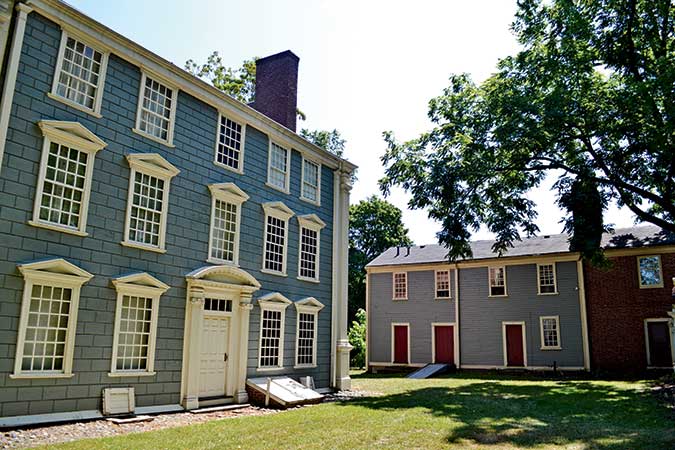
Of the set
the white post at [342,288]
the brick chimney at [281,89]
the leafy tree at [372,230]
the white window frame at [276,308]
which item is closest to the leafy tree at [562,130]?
the white post at [342,288]

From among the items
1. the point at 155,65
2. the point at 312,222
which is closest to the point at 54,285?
the point at 155,65

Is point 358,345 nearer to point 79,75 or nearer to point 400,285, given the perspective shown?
point 400,285

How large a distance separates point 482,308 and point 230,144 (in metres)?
17.1

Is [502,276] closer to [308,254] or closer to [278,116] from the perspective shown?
[308,254]

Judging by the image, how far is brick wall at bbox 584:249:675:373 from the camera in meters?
21.5

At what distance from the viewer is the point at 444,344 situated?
26.5 metres

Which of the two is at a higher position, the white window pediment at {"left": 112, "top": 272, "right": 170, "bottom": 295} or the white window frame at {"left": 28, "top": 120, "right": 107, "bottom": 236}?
the white window frame at {"left": 28, "top": 120, "right": 107, "bottom": 236}

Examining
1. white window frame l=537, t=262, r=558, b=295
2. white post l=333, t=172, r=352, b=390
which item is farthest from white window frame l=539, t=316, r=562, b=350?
white post l=333, t=172, r=352, b=390

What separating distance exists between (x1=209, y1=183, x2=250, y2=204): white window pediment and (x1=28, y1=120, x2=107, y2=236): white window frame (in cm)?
331

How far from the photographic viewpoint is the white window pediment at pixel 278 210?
49.6 feet

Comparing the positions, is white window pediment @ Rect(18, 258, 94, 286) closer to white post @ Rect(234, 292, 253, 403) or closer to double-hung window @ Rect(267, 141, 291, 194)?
white post @ Rect(234, 292, 253, 403)

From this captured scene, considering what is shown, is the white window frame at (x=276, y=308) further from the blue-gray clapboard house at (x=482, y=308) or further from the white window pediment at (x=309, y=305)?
the blue-gray clapboard house at (x=482, y=308)

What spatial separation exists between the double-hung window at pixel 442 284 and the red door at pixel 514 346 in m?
3.72

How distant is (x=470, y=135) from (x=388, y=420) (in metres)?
11.6
